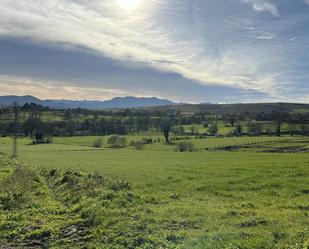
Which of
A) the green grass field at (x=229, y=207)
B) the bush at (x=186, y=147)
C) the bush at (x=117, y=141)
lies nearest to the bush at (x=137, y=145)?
the bush at (x=117, y=141)

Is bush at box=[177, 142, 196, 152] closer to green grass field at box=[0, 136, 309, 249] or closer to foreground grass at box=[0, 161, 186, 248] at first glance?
green grass field at box=[0, 136, 309, 249]

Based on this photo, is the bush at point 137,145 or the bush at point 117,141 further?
the bush at point 117,141

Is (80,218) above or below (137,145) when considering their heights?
above

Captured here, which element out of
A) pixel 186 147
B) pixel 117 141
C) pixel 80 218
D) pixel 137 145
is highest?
pixel 80 218

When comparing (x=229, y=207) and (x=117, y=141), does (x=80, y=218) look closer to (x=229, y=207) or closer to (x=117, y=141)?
(x=229, y=207)

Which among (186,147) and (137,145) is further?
(137,145)

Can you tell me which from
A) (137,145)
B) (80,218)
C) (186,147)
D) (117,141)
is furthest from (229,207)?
(117,141)

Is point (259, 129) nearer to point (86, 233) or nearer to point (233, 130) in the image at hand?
point (233, 130)

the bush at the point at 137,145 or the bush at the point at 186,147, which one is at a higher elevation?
the bush at the point at 186,147

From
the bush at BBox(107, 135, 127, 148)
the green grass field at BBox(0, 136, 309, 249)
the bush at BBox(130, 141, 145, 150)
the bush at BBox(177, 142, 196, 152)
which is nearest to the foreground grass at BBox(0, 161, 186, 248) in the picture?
the green grass field at BBox(0, 136, 309, 249)

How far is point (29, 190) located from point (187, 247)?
17.5 metres

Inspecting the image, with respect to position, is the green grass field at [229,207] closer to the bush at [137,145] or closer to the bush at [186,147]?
the bush at [186,147]

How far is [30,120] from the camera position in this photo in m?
188

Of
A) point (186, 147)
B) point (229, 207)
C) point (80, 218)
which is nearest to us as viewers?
point (80, 218)
